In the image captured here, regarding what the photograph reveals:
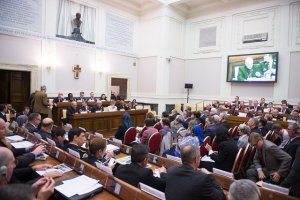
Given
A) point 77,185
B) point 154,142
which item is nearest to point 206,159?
point 154,142

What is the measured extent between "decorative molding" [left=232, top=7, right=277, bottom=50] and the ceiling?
645 millimetres

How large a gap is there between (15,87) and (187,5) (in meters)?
10.1

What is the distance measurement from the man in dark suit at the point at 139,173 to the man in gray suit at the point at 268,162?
1684 mm

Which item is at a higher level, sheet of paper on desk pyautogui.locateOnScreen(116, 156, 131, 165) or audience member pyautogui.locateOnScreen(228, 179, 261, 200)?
audience member pyautogui.locateOnScreen(228, 179, 261, 200)

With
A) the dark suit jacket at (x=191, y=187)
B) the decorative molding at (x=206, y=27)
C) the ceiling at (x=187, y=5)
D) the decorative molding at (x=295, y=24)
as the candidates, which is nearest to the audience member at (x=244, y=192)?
the dark suit jacket at (x=191, y=187)

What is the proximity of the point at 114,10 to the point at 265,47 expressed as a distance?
26.2 feet

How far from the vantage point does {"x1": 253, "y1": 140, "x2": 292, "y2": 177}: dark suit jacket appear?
287 centimetres

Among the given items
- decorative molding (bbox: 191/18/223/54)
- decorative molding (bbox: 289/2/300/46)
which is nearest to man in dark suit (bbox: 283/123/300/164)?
decorative molding (bbox: 289/2/300/46)

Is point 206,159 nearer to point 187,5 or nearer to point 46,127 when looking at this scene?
point 46,127

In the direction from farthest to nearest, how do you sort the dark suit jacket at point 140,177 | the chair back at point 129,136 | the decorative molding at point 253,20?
1. the decorative molding at point 253,20
2. the chair back at point 129,136
3. the dark suit jacket at point 140,177

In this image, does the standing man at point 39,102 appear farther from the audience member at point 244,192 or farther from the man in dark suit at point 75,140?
the audience member at point 244,192

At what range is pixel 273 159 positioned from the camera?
10.0ft

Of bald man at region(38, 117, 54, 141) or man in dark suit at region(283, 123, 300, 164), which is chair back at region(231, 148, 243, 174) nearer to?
man in dark suit at region(283, 123, 300, 164)

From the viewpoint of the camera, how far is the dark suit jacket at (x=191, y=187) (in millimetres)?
1705
